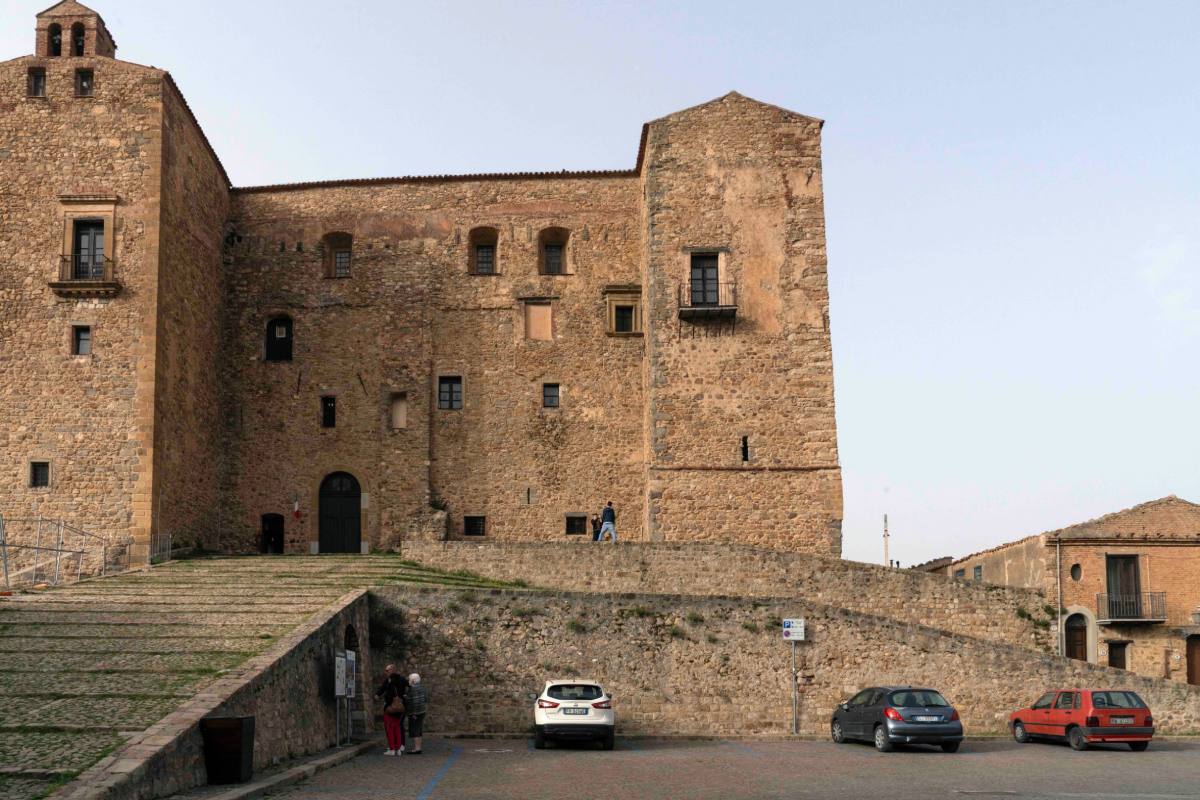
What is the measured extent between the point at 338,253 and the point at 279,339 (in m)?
3.01

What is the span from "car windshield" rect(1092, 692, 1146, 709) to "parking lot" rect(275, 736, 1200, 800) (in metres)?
0.75

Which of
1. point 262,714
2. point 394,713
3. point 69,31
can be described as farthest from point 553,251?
point 262,714

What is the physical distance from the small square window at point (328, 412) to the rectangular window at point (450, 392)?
2939mm

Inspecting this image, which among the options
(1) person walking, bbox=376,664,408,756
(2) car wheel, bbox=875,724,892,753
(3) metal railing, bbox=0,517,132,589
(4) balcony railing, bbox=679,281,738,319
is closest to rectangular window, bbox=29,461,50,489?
(3) metal railing, bbox=0,517,132,589

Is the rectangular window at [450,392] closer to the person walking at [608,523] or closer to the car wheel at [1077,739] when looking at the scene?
the person walking at [608,523]

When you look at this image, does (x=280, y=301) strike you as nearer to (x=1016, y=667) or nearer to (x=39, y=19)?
(x=39, y=19)

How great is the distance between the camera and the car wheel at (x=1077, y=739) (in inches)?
734

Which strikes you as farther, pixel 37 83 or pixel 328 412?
pixel 328 412

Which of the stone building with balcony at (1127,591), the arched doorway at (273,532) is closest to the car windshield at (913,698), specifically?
the stone building with balcony at (1127,591)

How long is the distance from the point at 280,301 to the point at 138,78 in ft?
23.3

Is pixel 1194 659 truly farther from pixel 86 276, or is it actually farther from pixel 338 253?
pixel 86 276

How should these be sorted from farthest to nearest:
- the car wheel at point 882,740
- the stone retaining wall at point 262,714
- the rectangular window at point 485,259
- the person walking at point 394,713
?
the rectangular window at point 485,259 → the car wheel at point 882,740 → the person walking at point 394,713 → the stone retaining wall at point 262,714

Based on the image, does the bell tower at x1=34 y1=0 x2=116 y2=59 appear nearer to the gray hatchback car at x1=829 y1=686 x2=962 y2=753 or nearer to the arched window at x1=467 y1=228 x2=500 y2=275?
the arched window at x1=467 y1=228 x2=500 y2=275

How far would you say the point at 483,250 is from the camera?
32469 millimetres
